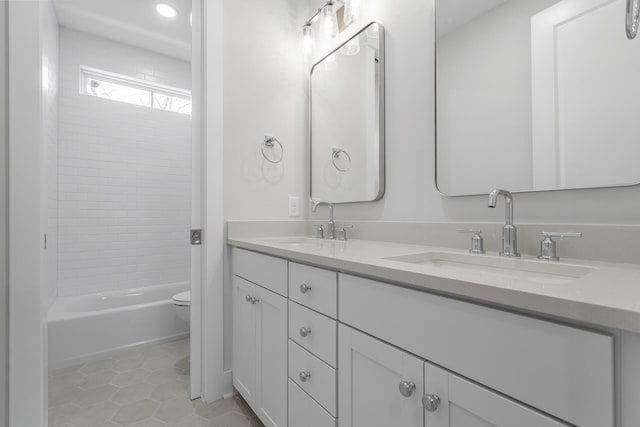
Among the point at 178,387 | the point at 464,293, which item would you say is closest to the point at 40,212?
the point at 178,387

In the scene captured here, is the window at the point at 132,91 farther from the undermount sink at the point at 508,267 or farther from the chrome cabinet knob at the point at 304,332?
the undermount sink at the point at 508,267

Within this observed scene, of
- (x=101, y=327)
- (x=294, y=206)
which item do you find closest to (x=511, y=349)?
(x=294, y=206)

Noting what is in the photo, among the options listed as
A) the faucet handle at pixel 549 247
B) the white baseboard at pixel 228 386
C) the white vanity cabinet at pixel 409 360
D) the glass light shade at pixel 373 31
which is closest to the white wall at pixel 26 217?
the white baseboard at pixel 228 386

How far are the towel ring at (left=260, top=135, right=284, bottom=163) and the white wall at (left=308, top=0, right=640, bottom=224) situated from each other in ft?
2.11

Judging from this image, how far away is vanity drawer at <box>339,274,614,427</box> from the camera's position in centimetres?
41

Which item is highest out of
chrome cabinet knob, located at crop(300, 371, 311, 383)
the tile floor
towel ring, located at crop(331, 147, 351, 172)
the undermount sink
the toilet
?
towel ring, located at crop(331, 147, 351, 172)

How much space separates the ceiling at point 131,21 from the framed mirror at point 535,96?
7.27ft

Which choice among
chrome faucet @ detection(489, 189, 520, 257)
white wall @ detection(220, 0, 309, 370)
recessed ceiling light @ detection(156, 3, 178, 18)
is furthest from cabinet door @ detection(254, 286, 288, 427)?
recessed ceiling light @ detection(156, 3, 178, 18)

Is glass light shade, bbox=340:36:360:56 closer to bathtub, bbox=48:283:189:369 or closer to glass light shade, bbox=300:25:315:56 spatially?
glass light shade, bbox=300:25:315:56

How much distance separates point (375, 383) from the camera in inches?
29.4

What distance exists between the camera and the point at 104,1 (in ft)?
7.36

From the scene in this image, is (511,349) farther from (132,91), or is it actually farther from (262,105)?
(132,91)

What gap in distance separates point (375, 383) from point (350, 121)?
1.32 metres

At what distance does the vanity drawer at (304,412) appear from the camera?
0.91 m
